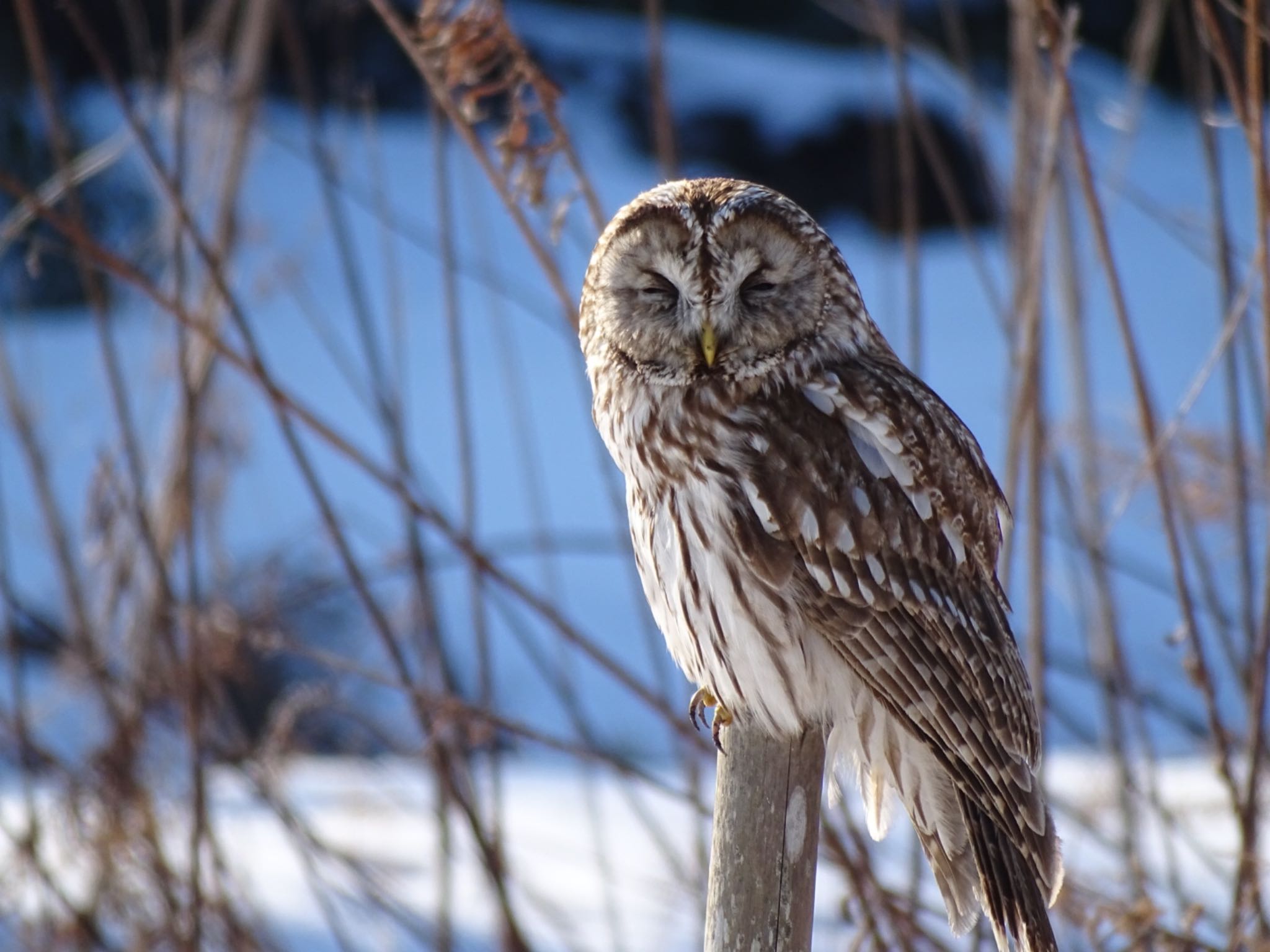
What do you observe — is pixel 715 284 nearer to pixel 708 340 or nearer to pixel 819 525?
pixel 708 340

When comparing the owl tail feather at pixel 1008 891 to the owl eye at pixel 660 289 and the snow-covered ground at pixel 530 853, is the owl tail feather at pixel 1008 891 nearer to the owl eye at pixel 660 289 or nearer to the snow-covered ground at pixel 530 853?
the owl eye at pixel 660 289

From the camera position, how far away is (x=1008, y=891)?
1535 millimetres

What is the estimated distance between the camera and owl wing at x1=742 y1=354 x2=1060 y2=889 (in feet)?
5.16

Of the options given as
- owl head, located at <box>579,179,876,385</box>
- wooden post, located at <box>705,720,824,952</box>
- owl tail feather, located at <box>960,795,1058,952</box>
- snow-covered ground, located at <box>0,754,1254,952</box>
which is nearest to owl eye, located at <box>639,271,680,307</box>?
owl head, located at <box>579,179,876,385</box>

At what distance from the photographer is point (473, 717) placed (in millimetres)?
1873

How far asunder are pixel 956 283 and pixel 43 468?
288 inches

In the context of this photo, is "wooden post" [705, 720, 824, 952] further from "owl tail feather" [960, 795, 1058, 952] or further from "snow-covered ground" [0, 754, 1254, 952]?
"snow-covered ground" [0, 754, 1254, 952]

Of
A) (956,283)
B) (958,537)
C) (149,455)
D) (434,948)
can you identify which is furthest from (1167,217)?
(956,283)

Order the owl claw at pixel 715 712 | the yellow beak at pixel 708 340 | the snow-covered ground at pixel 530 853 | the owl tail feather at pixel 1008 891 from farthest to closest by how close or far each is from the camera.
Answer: the snow-covered ground at pixel 530 853 < the owl claw at pixel 715 712 < the yellow beak at pixel 708 340 < the owl tail feather at pixel 1008 891

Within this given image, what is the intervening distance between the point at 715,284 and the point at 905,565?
389mm

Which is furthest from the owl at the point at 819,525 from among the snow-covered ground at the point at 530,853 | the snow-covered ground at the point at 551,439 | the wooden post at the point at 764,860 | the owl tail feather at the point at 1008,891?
the snow-covered ground at the point at 530,853

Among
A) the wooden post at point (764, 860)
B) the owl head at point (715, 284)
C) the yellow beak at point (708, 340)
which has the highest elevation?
the owl head at point (715, 284)

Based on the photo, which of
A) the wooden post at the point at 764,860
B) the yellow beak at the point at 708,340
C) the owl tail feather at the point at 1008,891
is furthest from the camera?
the yellow beak at the point at 708,340

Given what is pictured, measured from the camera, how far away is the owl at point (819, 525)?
5.17ft
